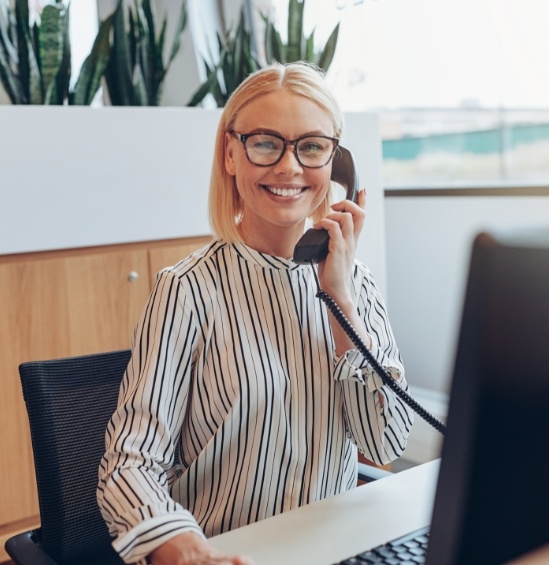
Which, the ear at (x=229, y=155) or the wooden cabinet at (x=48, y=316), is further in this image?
the wooden cabinet at (x=48, y=316)

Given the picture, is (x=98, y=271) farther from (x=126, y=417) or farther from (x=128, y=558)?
(x=128, y=558)

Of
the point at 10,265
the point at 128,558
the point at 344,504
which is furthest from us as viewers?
the point at 10,265

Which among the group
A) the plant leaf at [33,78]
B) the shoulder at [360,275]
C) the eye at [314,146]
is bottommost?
the shoulder at [360,275]

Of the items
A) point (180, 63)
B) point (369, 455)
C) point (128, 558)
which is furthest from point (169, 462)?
point (180, 63)

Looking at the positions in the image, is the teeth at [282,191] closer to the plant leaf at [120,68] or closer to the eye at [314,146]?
the eye at [314,146]

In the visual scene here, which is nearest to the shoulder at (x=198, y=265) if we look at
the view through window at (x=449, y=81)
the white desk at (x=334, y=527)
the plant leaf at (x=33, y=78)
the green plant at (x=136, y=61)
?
the white desk at (x=334, y=527)

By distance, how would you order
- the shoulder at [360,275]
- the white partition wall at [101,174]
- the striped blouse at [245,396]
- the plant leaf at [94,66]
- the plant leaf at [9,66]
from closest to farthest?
the striped blouse at [245,396]
the shoulder at [360,275]
the white partition wall at [101,174]
the plant leaf at [9,66]
the plant leaf at [94,66]

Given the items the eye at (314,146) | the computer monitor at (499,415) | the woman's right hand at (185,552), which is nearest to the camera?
the computer monitor at (499,415)

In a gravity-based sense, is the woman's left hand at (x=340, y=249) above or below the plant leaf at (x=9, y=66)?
below

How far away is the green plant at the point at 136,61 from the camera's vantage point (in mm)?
2719

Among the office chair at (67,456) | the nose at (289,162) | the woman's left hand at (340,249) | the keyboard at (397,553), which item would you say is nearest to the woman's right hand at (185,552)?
the keyboard at (397,553)

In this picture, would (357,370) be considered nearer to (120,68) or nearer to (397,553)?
(397,553)

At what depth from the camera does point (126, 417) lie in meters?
1.13

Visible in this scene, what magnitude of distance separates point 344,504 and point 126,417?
1.08 ft
